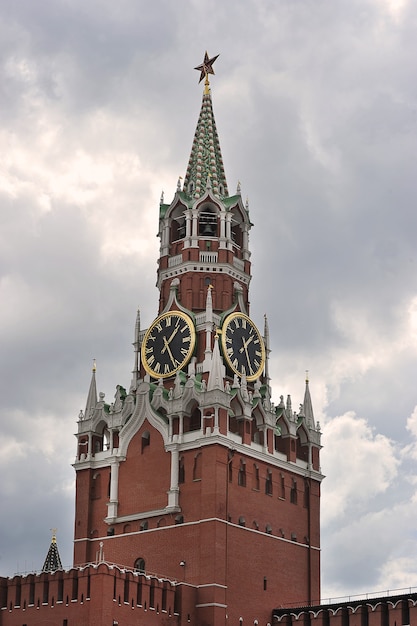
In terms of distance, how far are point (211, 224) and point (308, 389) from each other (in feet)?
47.6

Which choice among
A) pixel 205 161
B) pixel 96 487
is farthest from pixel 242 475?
pixel 205 161

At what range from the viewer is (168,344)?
9156 cm

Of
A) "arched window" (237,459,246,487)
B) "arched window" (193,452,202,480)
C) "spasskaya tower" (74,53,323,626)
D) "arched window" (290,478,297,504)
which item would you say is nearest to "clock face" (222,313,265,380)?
"spasskaya tower" (74,53,323,626)

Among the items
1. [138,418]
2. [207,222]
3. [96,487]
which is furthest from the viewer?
[207,222]

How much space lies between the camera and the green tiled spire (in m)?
97.9

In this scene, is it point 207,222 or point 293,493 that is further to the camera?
point 207,222

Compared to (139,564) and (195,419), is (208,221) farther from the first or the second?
(139,564)

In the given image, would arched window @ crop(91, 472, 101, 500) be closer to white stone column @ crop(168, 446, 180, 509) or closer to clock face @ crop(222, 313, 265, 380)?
white stone column @ crop(168, 446, 180, 509)

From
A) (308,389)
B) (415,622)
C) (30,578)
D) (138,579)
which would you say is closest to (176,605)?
(138,579)

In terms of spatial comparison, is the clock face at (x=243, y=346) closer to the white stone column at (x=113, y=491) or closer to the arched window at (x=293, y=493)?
the arched window at (x=293, y=493)

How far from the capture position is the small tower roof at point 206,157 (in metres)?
97.9

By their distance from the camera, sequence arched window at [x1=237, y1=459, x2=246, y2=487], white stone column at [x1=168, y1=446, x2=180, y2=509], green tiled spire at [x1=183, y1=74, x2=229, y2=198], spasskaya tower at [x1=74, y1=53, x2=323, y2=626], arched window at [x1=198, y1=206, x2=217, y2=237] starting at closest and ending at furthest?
spasskaya tower at [x1=74, y1=53, x2=323, y2=626], white stone column at [x1=168, y1=446, x2=180, y2=509], arched window at [x1=237, y1=459, x2=246, y2=487], arched window at [x1=198, y1=206, x2=217, y2=237], green tiled spire at [x1=183, y1=74, x2=229, y2=198]

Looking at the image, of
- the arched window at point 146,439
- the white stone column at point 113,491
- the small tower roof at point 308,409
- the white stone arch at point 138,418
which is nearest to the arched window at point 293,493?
the small tower roof at point 308,409

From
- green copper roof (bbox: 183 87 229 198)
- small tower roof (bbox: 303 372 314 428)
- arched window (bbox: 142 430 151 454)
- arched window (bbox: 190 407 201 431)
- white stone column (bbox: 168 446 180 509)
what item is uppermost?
green copper roof (bbox: 183 87 229 198)
